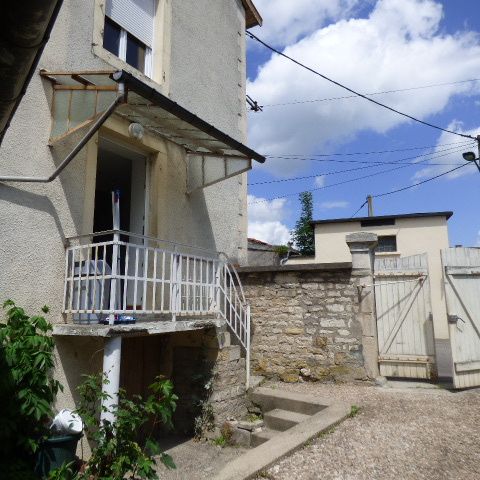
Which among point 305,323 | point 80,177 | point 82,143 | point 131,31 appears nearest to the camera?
point 82,143

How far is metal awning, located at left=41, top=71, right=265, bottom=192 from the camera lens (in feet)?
14.3

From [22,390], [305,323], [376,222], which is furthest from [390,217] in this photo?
[22,390]

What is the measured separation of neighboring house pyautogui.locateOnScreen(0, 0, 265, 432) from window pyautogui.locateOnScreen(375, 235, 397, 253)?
28.8ft

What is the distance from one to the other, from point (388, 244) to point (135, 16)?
12.3 metres

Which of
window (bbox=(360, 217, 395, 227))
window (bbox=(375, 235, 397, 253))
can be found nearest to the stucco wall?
window (bbox=(360, 217, 395, 227))

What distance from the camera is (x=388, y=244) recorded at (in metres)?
15.7

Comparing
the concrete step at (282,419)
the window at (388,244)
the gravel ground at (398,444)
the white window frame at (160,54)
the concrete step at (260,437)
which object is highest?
the white window frame at (160,54)

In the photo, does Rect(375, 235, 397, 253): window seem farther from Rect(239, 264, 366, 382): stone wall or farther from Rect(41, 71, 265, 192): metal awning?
Rect(41, 71, 265, 192): metal awning

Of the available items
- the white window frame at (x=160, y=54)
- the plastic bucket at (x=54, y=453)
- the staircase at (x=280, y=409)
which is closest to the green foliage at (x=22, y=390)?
the plastic bucket at (x=54, y=453)

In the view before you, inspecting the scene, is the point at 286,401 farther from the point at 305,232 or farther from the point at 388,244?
the point at 305,232

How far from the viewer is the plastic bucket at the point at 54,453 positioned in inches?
147

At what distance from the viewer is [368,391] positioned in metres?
6.27

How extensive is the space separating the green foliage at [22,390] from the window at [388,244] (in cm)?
1366

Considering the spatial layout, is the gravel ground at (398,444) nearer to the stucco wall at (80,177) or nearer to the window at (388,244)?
the stucco wall at (80,177)
